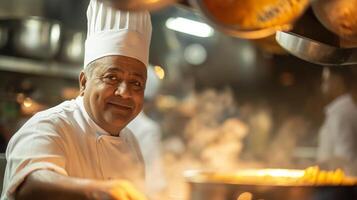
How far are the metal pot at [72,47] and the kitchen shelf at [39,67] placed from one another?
0.15 feet

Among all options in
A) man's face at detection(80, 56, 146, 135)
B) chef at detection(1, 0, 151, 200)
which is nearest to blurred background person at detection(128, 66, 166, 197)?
chef at detection(1, 0, 151, 200)

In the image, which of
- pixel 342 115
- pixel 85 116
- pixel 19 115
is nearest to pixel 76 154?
pixel 85 116

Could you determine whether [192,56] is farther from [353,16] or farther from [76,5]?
[353,16]

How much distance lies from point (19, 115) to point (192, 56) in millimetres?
1704

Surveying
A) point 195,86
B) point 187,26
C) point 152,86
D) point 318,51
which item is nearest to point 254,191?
point 318,51

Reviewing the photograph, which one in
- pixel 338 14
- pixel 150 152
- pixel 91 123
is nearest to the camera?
pixel 338 14

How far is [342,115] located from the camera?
11.1 feet

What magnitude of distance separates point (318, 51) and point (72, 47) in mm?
1976

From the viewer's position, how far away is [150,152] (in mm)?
2225

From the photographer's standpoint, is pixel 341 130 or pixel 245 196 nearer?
pixel 245 196

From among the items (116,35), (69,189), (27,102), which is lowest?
(27,102)

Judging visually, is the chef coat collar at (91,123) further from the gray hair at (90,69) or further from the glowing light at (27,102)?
the glowing light at (27,102)

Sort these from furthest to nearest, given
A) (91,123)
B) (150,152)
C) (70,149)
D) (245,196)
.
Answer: (150,152) → (91,123) → (70,149) → (245,196)

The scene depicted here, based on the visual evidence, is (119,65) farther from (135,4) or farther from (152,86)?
(152,86)
